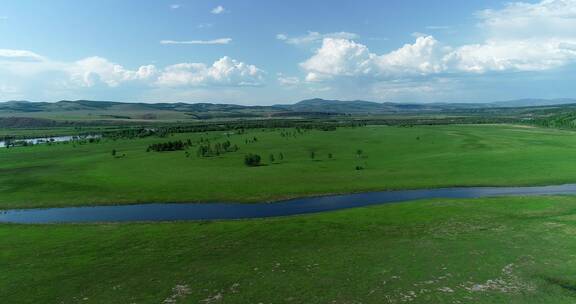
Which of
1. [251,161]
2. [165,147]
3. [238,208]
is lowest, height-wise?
[238,208]

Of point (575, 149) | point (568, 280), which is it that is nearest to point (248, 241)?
point (568, 280)

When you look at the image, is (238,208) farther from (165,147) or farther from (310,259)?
(165,147)

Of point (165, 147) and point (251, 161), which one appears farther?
point (165, 147)

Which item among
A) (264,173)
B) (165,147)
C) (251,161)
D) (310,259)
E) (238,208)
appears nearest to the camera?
(310,259)

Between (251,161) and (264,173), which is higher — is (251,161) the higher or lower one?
the higher one

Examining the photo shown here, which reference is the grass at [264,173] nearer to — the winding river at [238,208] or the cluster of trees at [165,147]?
the winding river at [238,208]

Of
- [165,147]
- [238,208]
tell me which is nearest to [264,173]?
[238,208]

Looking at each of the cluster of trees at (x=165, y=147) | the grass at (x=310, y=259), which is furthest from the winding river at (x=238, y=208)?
the cluster of trees at (x=165, y=147)
